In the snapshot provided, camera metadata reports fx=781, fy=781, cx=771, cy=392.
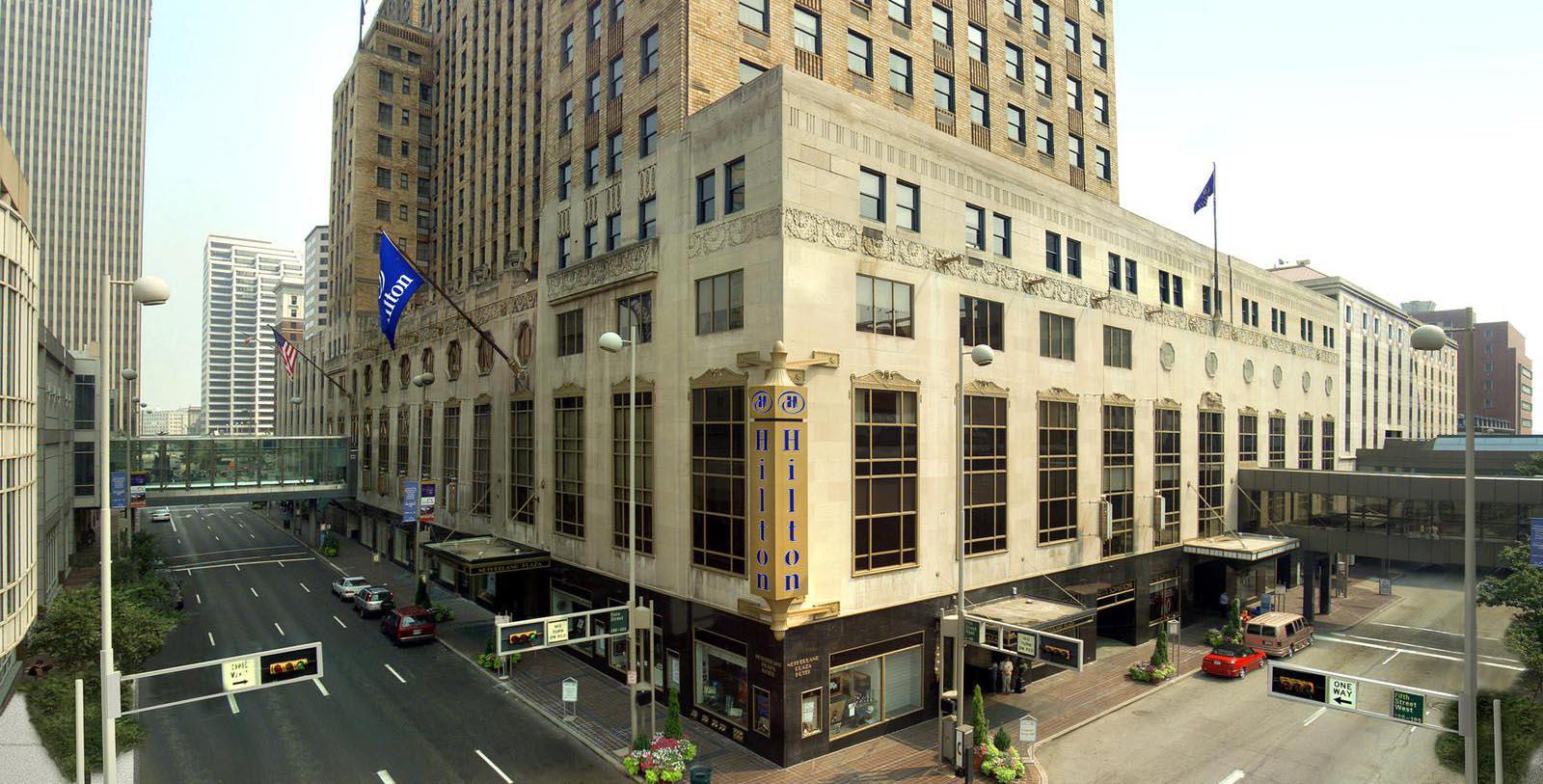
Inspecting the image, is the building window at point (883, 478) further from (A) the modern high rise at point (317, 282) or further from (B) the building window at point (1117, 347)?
(A) the modern high rise at point (317, 282)

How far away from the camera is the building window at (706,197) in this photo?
28.1 metres

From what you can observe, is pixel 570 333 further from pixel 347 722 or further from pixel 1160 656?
pixel 1160 656

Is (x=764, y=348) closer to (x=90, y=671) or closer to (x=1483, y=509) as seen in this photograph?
(x=90, y=671)

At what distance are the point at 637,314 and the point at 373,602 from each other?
81.3ft

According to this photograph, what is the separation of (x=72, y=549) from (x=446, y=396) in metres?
22.6

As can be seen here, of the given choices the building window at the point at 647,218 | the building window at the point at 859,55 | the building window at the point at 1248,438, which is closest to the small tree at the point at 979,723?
the building window at the point at 647,218

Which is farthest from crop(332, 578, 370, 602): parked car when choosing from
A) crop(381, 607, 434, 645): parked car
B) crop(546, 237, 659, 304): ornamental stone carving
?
crop(546, 237, 659, 304): ornamental stone carving

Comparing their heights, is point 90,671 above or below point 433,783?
above

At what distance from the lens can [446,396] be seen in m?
51.1

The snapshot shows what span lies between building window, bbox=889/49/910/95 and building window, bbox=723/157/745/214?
1075 centimetres

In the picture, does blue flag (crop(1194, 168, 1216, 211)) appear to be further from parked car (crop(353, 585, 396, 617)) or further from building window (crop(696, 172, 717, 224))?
parked car (crop(353, 585, 396, 617))

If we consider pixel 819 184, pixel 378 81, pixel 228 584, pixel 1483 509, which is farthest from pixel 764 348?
pixel 378 81

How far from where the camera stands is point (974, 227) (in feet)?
105

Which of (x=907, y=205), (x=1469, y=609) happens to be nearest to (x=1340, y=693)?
(x=1469, y=609)
